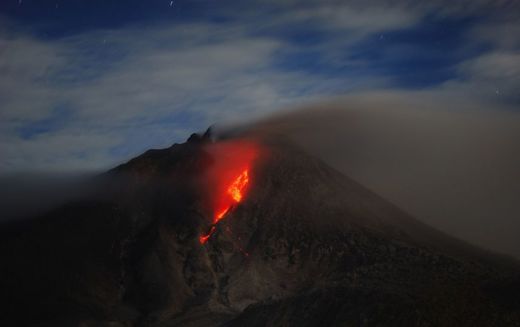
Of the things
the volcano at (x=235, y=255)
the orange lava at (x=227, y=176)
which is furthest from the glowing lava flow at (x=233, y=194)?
the volcano at (x=235, y=255)

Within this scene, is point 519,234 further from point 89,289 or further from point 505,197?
point 89,289

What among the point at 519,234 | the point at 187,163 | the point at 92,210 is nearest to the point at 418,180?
the point at 519,234

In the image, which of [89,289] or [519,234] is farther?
[519,234]

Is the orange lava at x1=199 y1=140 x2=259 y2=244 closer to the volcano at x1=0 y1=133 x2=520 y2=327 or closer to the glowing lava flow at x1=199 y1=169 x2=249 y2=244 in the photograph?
the glowing lava flow at x1=199 y1=169 x2=249 y2=244

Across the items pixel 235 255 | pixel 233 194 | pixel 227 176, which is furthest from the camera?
pixel 227 176

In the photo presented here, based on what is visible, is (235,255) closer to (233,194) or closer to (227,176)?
(233,194)

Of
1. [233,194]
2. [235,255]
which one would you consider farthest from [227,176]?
[235,255]
